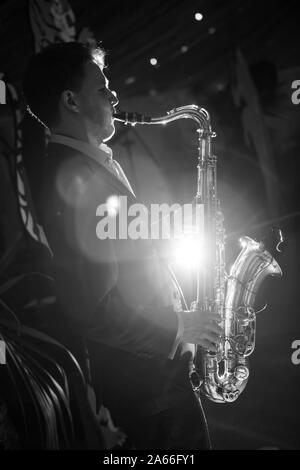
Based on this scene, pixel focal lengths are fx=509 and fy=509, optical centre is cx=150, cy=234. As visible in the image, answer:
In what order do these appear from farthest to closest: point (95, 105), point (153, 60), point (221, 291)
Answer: point (153, 60)
point (221, 291)
point (95, 105)

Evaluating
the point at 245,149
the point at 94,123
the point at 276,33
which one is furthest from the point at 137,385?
the point at 276,33

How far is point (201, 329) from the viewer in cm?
208

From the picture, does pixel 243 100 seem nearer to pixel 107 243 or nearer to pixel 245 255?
pixel 245 255

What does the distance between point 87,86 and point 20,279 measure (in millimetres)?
1016

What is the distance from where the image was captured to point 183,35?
3037 millimetres

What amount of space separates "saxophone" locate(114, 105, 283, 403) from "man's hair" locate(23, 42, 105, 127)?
40cm

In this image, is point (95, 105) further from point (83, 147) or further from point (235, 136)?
point (235, 136)

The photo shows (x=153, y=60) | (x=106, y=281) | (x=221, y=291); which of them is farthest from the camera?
(x=153, y=60)

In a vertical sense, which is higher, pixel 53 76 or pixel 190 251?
pixel 53 76

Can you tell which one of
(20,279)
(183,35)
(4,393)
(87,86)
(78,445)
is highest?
(183,35)

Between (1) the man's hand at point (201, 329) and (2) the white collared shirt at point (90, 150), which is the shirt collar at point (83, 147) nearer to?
(2) the white collared shirt at point (90, 150)

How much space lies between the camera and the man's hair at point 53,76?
6.89 ft

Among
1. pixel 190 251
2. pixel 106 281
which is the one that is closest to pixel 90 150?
pixel 106 281

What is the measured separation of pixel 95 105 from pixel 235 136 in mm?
1308
